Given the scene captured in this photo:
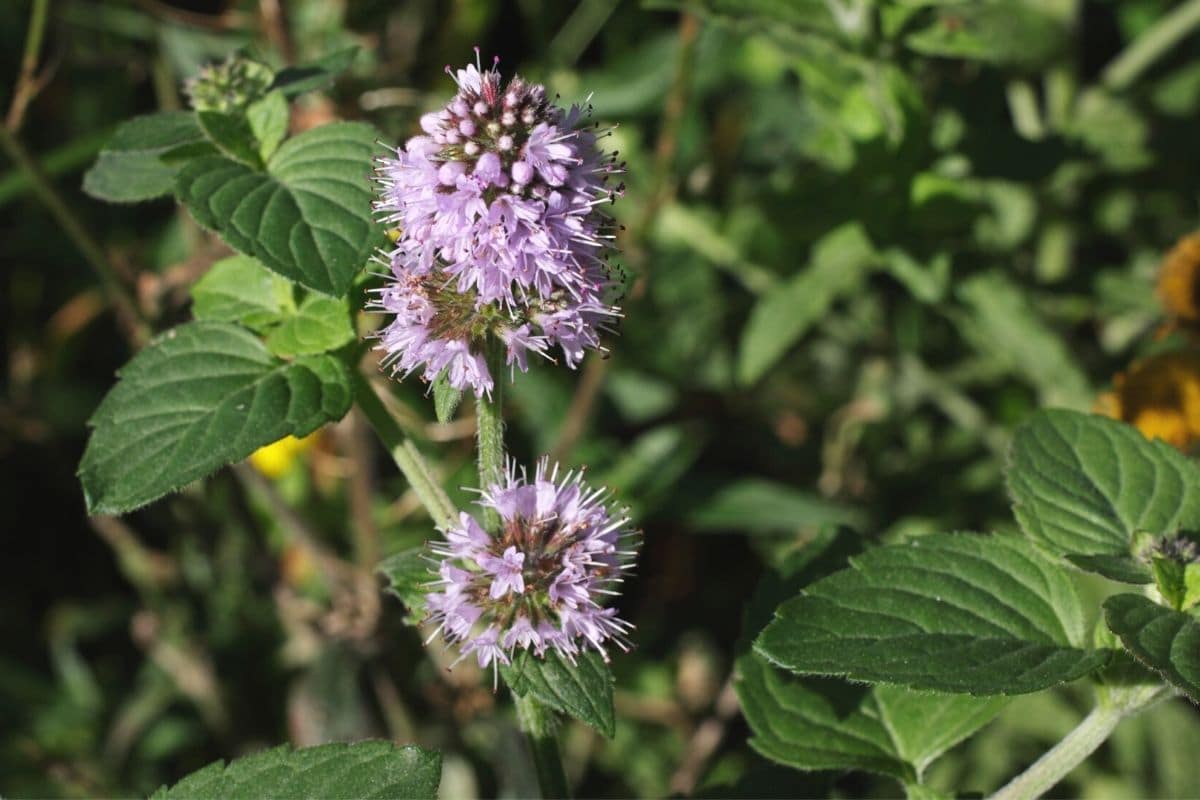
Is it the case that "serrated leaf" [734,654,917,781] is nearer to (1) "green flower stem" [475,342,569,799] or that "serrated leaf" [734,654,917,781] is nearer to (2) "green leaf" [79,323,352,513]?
(1) "green flower stem" [475,342,569,799]

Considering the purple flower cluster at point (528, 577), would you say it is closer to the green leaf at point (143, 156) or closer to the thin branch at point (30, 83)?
the green leaf at point (143, 156)

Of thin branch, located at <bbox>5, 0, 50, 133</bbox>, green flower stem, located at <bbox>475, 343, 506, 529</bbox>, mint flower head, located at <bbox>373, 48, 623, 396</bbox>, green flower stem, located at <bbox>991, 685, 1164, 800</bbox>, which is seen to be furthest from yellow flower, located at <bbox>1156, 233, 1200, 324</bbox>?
thin branch, located at <bbox>5, 0, 50, 133</bbox>

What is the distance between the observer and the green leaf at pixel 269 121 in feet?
6.30

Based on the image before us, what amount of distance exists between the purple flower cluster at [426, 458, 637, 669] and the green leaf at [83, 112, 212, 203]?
2.52 feet

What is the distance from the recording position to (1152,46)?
136 inches

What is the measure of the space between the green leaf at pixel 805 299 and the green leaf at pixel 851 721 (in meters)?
1.27

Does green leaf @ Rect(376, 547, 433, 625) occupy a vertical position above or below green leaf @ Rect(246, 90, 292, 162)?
below

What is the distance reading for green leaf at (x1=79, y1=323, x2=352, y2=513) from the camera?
1.66 metres

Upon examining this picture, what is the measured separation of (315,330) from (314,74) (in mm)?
538

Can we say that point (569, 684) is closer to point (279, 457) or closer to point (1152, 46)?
point (279, 457)

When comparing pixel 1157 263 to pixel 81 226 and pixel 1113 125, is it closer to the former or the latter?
pixel 1113 125

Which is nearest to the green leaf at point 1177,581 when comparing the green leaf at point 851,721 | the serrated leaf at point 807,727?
the green leaf at point 851,721

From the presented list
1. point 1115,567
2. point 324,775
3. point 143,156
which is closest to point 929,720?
point 1115,567

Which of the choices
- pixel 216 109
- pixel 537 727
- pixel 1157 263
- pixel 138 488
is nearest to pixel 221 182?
pixel 216 109
